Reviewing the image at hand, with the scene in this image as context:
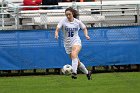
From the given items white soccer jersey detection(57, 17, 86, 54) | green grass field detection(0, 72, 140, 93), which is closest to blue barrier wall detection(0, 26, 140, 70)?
green grass field detection(0, 72, 140, 93)

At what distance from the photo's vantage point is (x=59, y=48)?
682 inches

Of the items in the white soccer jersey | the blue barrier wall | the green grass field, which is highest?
the white soccer jersey

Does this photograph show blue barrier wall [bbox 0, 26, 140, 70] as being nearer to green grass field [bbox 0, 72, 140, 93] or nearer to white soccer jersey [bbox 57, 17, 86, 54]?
green grass field [bbox 0, 72, 140, 93]

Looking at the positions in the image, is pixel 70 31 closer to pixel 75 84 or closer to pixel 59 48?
pixel 75 84

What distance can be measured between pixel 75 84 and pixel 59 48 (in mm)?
3728

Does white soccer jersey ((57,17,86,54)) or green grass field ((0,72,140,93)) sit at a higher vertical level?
white soccer jersey ((57,17,86,54))

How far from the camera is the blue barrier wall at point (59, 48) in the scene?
1709 cm

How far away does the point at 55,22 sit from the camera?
18.3 metres

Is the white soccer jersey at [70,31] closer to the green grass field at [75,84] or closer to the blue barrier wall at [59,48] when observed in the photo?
the green grass field at [75,84]

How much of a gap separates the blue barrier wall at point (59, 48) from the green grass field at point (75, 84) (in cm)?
114

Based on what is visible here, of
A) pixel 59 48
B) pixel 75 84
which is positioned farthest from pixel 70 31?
pixel 59 48

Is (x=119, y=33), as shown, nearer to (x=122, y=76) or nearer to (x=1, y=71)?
(x=122, y=76)

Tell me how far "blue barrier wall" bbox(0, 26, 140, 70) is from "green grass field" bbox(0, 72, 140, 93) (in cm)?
114

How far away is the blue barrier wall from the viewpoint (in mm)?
17094
